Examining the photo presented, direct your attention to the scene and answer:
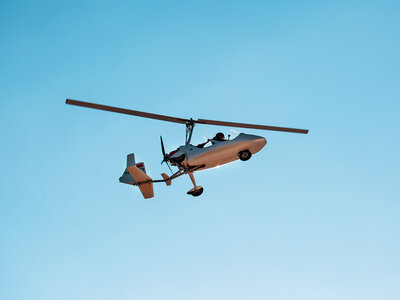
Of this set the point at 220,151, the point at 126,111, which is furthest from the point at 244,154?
the point at 126,111

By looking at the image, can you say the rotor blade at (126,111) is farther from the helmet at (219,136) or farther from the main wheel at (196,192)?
the main wheel at (196,192)

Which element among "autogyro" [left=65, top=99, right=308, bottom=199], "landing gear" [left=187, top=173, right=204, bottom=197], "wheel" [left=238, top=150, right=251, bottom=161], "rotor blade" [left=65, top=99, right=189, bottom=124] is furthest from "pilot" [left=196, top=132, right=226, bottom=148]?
"landing gear" [left=187, top=173, right=204, bottom=197]

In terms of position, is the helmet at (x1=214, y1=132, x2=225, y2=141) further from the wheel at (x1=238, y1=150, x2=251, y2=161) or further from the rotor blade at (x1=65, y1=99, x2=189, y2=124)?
the rotor blade at (x1=65, y1=99, x2=189, y2=124)

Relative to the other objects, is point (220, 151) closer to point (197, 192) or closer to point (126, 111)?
point (197, 192)

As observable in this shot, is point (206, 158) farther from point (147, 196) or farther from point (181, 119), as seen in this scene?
point (147, 196)

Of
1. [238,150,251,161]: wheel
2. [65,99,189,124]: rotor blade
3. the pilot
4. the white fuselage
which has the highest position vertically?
[65,99,189,124]: rotor blade

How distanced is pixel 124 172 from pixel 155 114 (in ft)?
16.1

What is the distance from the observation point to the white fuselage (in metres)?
25.7

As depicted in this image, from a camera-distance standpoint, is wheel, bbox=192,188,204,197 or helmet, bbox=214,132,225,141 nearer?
helmet, bbox=214,132,225,141

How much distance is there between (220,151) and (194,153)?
67.1 inches

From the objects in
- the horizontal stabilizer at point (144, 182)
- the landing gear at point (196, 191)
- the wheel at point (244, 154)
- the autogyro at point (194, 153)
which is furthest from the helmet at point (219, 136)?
the horizontal stabilizer at point (144, 182)

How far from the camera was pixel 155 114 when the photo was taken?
89.8 ft

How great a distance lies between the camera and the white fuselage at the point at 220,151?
2569 centimetres

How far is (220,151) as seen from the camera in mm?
26078
